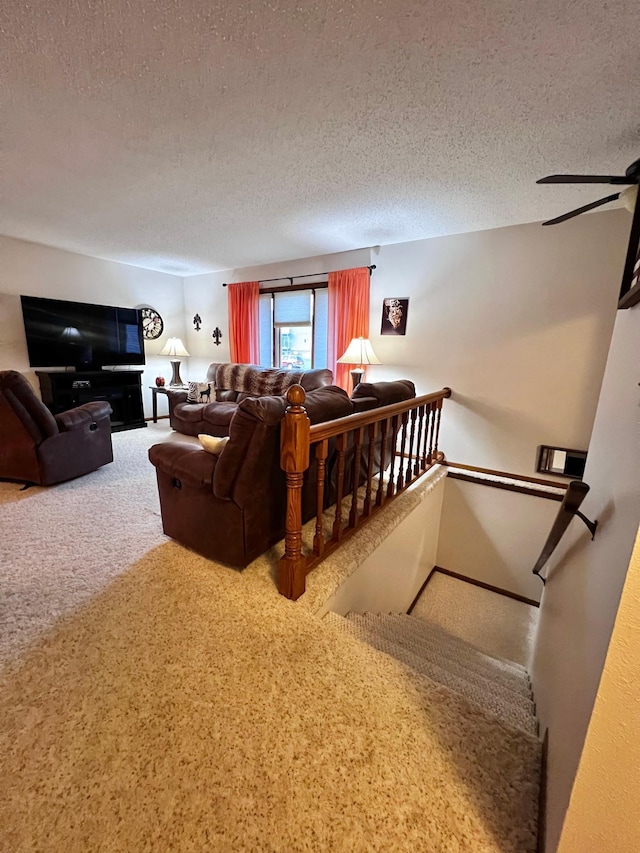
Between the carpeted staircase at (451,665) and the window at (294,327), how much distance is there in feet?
10.6

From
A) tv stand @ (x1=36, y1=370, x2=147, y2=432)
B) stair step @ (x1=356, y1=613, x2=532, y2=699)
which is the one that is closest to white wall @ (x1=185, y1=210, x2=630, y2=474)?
stair step @ (x1=356, y1=613, x2=532, y2=699)

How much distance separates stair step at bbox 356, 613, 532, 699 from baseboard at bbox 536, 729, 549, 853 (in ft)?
2.34

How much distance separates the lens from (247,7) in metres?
1.15

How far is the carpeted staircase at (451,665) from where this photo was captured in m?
1.32

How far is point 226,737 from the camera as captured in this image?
41.2 inches

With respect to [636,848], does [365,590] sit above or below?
below

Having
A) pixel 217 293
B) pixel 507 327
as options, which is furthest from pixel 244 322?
pixel 507 327

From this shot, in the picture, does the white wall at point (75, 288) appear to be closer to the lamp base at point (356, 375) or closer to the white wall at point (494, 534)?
the lamp base at point (356, 375)

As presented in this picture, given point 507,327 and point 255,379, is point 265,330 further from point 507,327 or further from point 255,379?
point 507,327

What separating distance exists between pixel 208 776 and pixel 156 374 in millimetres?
5633

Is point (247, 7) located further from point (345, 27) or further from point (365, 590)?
point (365, 590)

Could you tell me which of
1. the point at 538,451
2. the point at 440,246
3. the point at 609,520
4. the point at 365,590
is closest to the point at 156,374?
the point at 440,246

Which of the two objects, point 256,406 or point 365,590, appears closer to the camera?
point 256,406

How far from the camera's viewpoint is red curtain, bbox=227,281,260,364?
16.2ft
